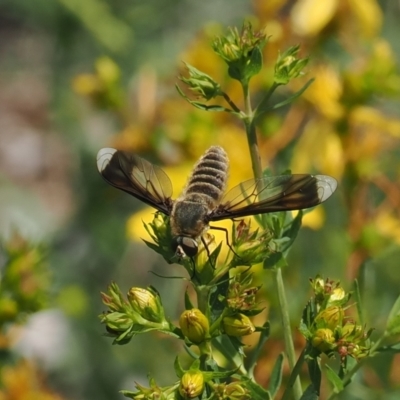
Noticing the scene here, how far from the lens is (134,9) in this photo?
126 inches

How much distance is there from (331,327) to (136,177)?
0.45m

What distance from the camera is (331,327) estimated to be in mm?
1046

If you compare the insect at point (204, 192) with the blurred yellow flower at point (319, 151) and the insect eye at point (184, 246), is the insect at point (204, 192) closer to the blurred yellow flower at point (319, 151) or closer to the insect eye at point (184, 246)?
the insect eye at point (184, 246)

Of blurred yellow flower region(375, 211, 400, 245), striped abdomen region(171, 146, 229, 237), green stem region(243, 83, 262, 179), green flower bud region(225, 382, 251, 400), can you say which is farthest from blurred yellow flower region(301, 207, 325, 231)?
green flower bud region(225, 382, 251, 400)

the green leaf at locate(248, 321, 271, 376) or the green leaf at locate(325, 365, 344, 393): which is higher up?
the green leaf at locate(248, 321, 271, 376)

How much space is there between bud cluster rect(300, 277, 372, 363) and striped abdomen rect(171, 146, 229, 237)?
0.80ft

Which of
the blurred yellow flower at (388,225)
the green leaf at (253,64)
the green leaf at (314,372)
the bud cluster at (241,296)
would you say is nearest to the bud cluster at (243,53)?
the green leaf at (253,64)

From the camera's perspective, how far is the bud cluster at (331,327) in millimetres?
1034

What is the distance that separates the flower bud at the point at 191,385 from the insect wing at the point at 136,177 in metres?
0.36

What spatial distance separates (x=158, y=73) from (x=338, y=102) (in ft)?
3.77

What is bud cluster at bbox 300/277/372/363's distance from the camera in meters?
1.03

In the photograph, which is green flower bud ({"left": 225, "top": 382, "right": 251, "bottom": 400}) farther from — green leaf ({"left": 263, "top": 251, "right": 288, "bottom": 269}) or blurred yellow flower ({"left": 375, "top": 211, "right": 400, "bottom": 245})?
blurred yellow flower ({"left": 375, "top": 211, "right": 400, "bottom": 245})

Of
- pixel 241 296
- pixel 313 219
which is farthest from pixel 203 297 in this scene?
pixel 313 219

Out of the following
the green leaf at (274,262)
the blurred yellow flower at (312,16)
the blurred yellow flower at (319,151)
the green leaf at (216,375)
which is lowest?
the green leaf at (216,375)
